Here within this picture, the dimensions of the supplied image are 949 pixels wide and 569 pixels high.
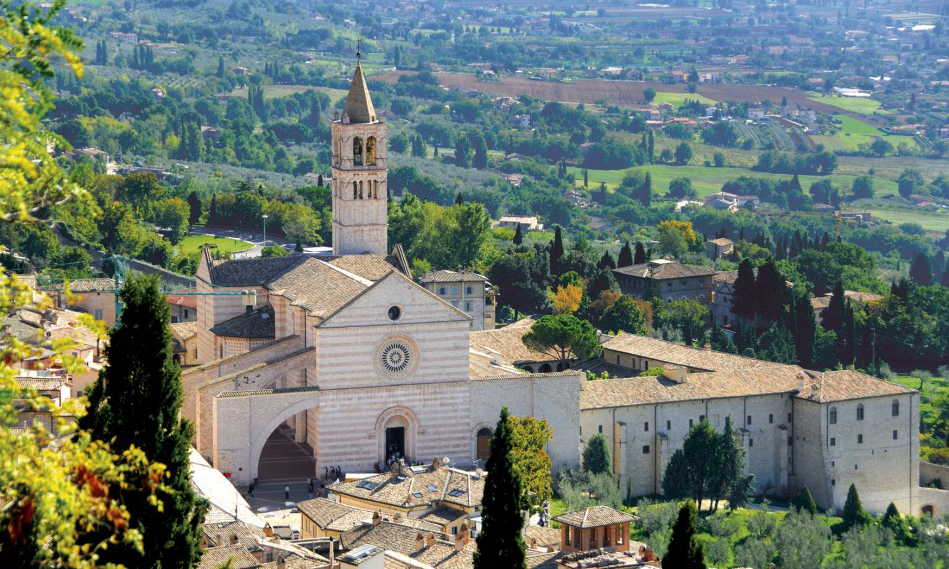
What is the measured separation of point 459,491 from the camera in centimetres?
4306

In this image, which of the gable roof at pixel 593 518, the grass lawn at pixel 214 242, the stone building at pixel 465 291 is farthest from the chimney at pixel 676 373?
the grass lawn at pixel 214 242

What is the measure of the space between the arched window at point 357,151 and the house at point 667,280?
2697 cm

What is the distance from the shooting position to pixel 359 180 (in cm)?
5694

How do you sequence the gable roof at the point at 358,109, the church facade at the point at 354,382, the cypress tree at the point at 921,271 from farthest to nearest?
the cypress tree at the point at 921,271 → the gable roof at the point at 358,109 → the church facade at the point at 354,382

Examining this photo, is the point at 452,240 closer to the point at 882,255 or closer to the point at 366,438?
the point at 366,438

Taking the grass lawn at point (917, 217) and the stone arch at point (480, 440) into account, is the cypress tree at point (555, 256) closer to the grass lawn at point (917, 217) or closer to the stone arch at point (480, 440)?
the stone arch at point (480, 440)

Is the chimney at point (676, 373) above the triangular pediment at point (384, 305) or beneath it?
beneath

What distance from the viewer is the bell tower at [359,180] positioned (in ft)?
186

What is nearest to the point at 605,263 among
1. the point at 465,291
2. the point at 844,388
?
the point at 465,291

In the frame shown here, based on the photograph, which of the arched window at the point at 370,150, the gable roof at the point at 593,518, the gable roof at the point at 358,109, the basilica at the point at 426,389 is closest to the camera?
the gable roof at the point at 593,518

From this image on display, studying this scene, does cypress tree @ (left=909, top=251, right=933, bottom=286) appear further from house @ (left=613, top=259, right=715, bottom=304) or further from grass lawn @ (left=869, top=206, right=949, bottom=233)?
house @ (left=613, top=259, right=715, bottom=304)

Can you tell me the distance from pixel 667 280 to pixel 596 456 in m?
31.2

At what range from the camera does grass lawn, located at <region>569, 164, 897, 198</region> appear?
183m

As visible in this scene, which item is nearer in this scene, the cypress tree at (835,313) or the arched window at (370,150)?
the arched window at (370,150)
